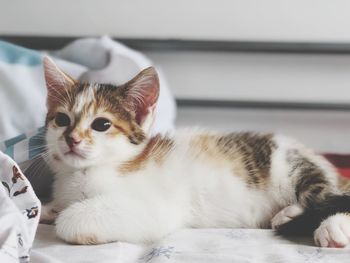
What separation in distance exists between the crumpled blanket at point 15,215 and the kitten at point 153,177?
0.09m

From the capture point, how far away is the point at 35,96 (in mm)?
1252

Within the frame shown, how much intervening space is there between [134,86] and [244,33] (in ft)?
2.92

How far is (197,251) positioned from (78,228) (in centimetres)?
19

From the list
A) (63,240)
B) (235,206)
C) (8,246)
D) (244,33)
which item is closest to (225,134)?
(235,206)

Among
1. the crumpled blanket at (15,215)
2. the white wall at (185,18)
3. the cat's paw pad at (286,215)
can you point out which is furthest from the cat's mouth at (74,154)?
the white wall at (185,18)

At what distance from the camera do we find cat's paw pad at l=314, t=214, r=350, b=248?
0.87 meters

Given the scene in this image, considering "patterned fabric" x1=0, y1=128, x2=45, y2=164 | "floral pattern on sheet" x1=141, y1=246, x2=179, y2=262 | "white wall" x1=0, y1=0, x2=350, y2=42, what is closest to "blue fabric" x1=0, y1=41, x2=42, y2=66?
"patterned fabric" x1=0, y1=128, x2=45, y2=164

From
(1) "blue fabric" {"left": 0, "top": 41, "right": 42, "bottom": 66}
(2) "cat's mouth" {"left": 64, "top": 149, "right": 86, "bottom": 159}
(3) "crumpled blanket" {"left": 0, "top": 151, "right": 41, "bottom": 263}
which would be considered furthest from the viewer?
(1) "blue fabric" {"left": 0, "top": 41, "right": 42, "bottom": 66}

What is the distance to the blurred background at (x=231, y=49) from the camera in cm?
172

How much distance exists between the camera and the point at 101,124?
93 cm

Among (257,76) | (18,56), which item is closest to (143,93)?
(18,56)

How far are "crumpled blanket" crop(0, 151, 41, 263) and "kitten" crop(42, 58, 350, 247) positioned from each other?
0.09m

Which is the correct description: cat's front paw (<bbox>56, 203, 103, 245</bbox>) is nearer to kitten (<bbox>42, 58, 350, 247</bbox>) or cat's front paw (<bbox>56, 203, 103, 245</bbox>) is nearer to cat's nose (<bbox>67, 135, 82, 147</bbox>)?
kitten (<bbox>42, 58, 350, 247</bbox>)

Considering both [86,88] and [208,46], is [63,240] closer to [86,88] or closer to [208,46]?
[86,88]
